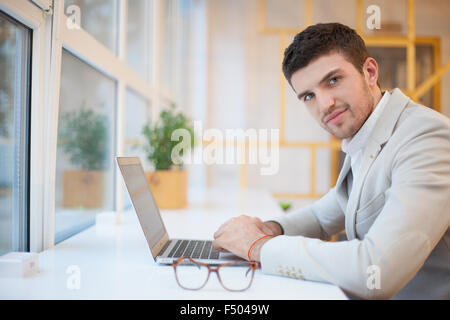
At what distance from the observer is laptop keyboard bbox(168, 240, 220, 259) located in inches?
32.5

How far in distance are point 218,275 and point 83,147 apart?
85cm

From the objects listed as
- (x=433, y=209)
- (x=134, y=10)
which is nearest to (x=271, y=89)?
(x=134, y=10)

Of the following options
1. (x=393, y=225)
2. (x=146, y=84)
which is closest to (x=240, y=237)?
(x=393, y=225)

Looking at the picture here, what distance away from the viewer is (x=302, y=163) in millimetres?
3105

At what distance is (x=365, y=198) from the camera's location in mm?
812

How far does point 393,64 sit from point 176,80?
182cm

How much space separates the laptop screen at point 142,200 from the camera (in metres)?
0.83

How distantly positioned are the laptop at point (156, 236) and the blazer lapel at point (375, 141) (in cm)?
28

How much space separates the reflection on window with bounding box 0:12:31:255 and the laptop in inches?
9.2

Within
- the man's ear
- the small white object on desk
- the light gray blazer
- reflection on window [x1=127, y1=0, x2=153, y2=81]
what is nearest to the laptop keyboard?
the light gray blazer

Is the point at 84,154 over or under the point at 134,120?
under

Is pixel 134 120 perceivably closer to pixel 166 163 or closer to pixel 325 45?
pixel 166 163

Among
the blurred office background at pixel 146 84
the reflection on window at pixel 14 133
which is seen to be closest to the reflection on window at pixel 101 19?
the blurred office background at pixel 146 84

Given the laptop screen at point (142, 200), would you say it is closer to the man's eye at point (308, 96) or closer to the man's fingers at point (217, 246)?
the man's fingers at point (217, 246)
